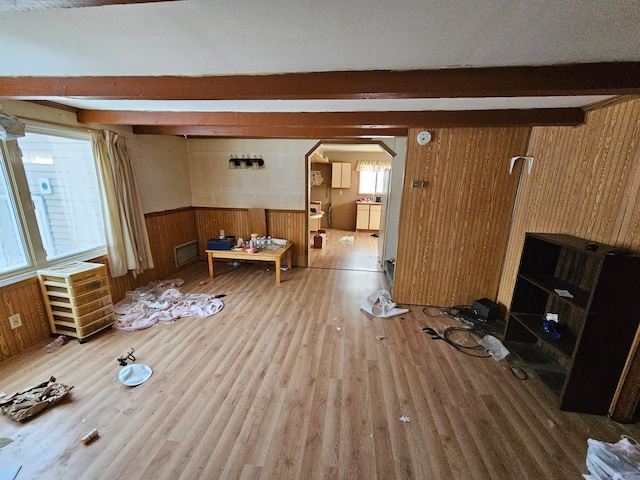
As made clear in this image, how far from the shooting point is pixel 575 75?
137cm

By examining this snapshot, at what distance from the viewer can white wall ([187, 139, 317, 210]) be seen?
4.40 metres

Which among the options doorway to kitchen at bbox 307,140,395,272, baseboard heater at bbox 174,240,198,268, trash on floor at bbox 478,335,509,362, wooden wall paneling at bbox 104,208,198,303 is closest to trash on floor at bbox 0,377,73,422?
wooden wall paneling at bbox 104,208,198,303

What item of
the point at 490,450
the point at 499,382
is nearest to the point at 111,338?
the point at 490,450

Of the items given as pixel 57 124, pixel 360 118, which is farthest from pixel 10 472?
pixel 360 118

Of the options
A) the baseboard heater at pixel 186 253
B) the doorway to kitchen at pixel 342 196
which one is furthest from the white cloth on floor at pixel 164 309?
the doorway to kitchen at pixel 342 196

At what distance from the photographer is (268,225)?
4723 millimetres

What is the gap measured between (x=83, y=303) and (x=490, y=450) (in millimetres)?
3508

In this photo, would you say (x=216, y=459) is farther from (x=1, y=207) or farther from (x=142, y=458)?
(x=1, y=207)

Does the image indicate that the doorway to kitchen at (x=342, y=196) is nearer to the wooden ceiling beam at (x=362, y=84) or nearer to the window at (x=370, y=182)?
the window at (x=370, y=182)

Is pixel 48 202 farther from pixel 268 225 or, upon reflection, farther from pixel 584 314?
pixel 584 314

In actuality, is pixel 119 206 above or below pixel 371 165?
below

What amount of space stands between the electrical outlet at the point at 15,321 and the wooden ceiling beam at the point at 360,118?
205 cm

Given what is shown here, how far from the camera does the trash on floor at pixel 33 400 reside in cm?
166

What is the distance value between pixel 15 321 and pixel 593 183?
499 cm
